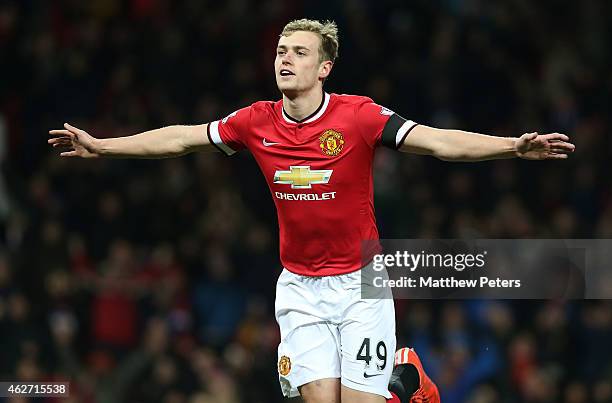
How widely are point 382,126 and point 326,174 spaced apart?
1.34 feet

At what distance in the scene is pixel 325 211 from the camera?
7.04 meters

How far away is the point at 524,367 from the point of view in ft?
38.5

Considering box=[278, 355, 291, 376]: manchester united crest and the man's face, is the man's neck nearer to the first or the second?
the man's face

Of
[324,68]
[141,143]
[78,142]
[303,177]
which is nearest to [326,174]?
[303,177]

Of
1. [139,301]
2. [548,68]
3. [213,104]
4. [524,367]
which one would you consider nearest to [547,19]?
[548,68]

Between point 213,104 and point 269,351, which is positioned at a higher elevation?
point 213,104

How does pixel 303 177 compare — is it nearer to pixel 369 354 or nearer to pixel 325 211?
pixel 325 211

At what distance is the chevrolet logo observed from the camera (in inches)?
276

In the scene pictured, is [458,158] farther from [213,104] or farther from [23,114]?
[23,114]

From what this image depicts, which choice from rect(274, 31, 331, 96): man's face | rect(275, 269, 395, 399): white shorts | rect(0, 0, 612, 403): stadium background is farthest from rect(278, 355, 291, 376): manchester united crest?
rect(0, 0, 612, 403): stadium background

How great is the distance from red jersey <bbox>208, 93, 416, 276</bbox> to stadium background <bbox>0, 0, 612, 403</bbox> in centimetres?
448

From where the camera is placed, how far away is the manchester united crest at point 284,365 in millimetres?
7145

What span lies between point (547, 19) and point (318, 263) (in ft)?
29.8

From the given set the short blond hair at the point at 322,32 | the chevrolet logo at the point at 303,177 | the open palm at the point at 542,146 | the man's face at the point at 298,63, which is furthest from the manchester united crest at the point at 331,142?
the open palm at the point at 542,146
